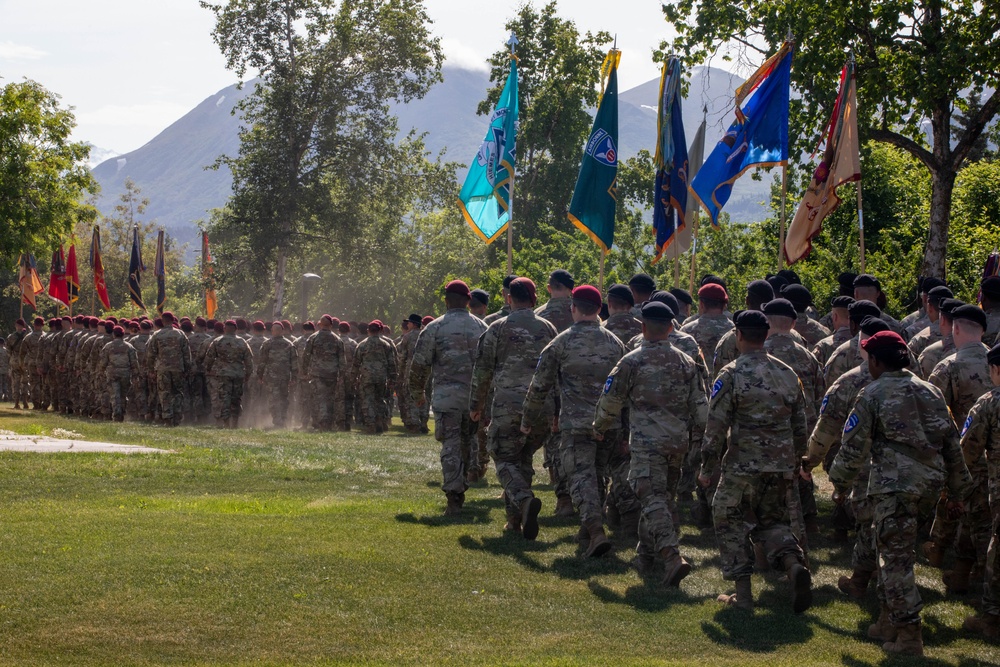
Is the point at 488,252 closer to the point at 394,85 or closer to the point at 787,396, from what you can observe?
the point at 394,85

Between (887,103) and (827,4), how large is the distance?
2520 mm

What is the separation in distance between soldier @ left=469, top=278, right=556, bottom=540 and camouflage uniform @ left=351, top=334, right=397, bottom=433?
1161cm

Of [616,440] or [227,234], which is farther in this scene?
[227,234]

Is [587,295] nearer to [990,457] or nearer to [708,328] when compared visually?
[708,328]

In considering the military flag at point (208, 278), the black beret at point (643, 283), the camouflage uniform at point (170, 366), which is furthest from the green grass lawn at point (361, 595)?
the military flag at point (208, 278)

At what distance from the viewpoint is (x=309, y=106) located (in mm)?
47906

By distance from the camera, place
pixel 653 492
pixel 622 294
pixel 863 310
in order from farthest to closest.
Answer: pixel 622 294, pixel 863 310, pixel 653 492

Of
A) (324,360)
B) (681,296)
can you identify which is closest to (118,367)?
(324,360)

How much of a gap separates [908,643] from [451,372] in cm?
606

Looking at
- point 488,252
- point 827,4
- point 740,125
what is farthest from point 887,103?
point 488,252

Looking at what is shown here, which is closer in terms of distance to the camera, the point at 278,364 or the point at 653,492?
the point at 653,492

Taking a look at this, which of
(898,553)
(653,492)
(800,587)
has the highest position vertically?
(653,492)

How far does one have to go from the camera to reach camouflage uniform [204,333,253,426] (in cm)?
2381

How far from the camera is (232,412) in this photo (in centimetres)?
2433
